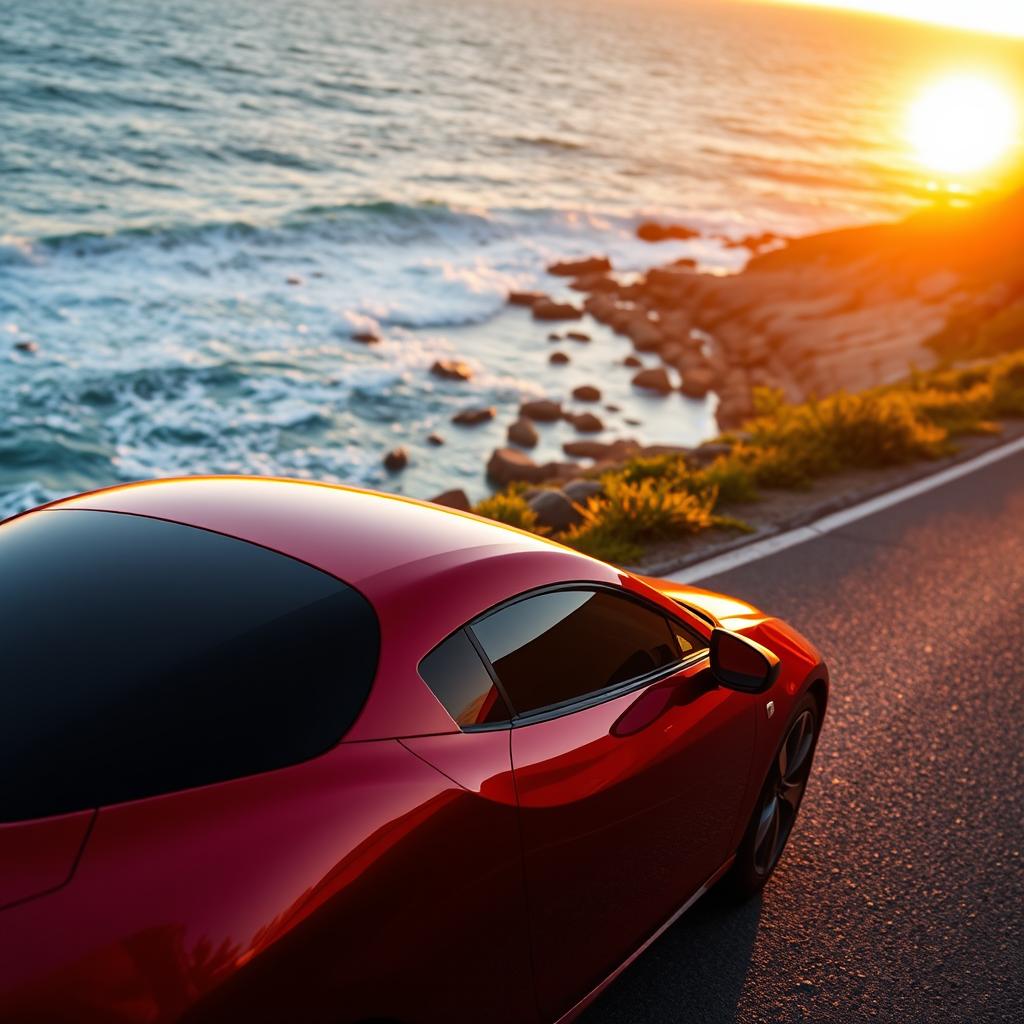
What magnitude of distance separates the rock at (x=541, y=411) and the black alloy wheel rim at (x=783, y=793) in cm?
1514

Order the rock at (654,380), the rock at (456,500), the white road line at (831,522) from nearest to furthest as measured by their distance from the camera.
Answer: the white road line at (831,522) < the rock at (456,500) < the rock at (654,380)

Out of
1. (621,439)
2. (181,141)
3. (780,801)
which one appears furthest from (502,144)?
(780,801)

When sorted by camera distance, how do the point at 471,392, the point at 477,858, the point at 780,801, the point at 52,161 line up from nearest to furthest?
1. the point at 477,858
2. the point at 780,801
3. the point at 471,392
4. the point at 52,161

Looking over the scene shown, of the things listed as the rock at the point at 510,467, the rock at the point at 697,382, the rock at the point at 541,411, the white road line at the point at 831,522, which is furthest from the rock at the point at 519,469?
the rock at the point at 697,382

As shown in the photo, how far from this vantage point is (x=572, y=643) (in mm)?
3010

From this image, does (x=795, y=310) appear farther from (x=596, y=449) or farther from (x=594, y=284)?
(x=596, y=449)

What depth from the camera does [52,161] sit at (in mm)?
34406

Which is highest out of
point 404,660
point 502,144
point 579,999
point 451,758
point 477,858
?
point 404,660

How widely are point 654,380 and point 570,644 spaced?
19.6 meters

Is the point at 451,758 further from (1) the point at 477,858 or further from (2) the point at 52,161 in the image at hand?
(2) the point at 52,161

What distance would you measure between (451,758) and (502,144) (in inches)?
2182

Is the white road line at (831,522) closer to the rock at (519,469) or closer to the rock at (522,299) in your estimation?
the rock at (519,469)

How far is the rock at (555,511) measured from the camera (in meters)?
9.18

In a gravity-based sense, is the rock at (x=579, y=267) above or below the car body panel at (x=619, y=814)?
below
